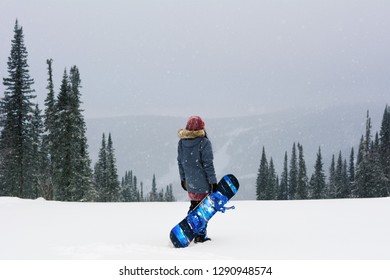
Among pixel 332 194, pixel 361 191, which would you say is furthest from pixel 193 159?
pixel 332 194

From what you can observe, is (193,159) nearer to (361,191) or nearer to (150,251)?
(150,251)

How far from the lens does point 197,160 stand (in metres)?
8.02

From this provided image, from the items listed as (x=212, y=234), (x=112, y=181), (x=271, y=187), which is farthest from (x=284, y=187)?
(x=212, y=234)

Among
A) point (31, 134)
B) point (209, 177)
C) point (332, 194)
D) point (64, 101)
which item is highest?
point (64, 101)

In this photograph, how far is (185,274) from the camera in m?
5.85

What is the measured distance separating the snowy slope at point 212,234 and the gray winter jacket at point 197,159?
1.15 m

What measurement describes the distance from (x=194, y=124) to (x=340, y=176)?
79921mm

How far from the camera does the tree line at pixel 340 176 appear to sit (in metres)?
56.4

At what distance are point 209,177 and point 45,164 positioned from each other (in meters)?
48.7

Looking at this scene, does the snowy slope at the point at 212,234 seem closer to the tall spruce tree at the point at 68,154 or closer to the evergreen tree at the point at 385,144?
the tall spruce tree at the point at 68,154

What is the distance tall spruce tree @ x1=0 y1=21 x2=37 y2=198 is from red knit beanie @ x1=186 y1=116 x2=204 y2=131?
113 ft

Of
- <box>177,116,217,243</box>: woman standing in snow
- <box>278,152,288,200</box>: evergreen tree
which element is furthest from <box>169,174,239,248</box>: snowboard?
<box>278,152,288,200</box>: evergreen tree

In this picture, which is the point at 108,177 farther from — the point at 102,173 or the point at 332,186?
the point at 332,186

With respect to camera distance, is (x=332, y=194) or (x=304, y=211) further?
(x=332, y=194)
